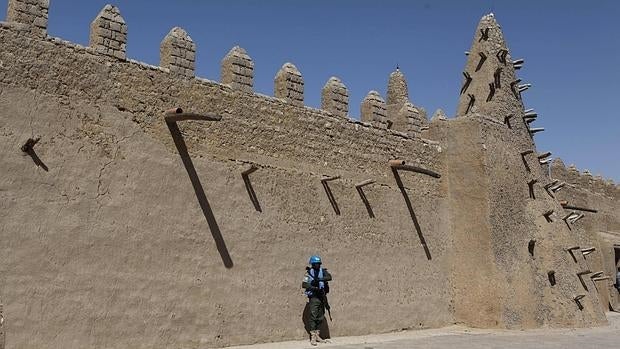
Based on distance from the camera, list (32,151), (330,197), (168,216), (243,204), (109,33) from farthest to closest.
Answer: (330,197)
(243,204)
(168,216)
(109,33)
(32,151)

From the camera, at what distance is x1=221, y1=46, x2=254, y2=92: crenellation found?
9.81 meters

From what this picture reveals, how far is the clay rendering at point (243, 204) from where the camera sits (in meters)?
7.60

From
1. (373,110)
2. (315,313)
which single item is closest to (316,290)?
(315,313)

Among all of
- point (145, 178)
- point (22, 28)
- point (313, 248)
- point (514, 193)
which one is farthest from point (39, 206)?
point (514, 193)

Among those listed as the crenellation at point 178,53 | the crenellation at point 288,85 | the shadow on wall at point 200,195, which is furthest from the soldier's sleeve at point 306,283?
the crenellation at point 178,53

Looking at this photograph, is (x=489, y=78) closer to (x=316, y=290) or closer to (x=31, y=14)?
→ (x=316, y=290)

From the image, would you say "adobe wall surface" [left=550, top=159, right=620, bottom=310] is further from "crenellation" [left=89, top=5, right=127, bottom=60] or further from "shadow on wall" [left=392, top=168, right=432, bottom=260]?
"crenellation" [left=89, top=5, right=127, bottom=60]

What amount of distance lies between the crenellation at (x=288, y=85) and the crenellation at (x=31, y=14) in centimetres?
373

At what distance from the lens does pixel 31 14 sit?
7.74m

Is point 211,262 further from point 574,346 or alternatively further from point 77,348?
point 574,346

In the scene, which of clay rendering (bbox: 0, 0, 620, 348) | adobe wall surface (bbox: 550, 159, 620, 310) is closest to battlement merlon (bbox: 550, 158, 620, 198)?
adobe wall surface (bbox: 550, 159, 620, 310)

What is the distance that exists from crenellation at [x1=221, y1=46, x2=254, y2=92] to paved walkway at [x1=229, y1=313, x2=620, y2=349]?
368 centimetres

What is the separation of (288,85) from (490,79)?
503cm

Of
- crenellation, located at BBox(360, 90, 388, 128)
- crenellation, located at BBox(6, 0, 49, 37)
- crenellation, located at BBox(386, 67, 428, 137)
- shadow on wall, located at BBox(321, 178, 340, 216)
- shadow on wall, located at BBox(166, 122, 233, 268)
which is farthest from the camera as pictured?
crenellation, located at BBox(386, 67, 428, 137)
